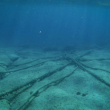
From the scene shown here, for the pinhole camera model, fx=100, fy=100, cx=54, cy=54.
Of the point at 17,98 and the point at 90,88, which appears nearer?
the point at 17,98

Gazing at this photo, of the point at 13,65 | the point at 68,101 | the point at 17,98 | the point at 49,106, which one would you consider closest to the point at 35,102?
the point at 49,106

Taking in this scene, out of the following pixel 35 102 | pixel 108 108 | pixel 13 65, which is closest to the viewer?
pixel 108 108

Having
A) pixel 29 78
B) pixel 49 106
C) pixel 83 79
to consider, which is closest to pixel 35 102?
pixel 49 106

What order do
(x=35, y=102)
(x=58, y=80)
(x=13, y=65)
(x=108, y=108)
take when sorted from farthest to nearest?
(x=13, y=65) → (x=58, y=80) → (x=35, y=102) → (x=108, y=108)

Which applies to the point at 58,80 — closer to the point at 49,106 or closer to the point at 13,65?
the point at 49,106

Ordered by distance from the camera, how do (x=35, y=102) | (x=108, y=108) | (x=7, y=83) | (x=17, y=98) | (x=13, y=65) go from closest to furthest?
(x=108, y=108) → (x=35, y=102) → (x=17, y=98) → (x=7, y=83) → (x=13, y=65)

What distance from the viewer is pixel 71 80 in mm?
6551

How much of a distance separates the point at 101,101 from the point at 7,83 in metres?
5.08

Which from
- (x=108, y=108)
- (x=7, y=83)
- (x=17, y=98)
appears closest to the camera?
(x=108, y=108)

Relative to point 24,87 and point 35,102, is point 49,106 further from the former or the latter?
point 24,87

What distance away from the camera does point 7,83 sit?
588cm

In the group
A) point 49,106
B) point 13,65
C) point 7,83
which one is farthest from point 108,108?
point 13,65

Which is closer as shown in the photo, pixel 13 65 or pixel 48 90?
pixel 48 90

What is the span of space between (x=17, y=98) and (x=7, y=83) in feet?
4.79
